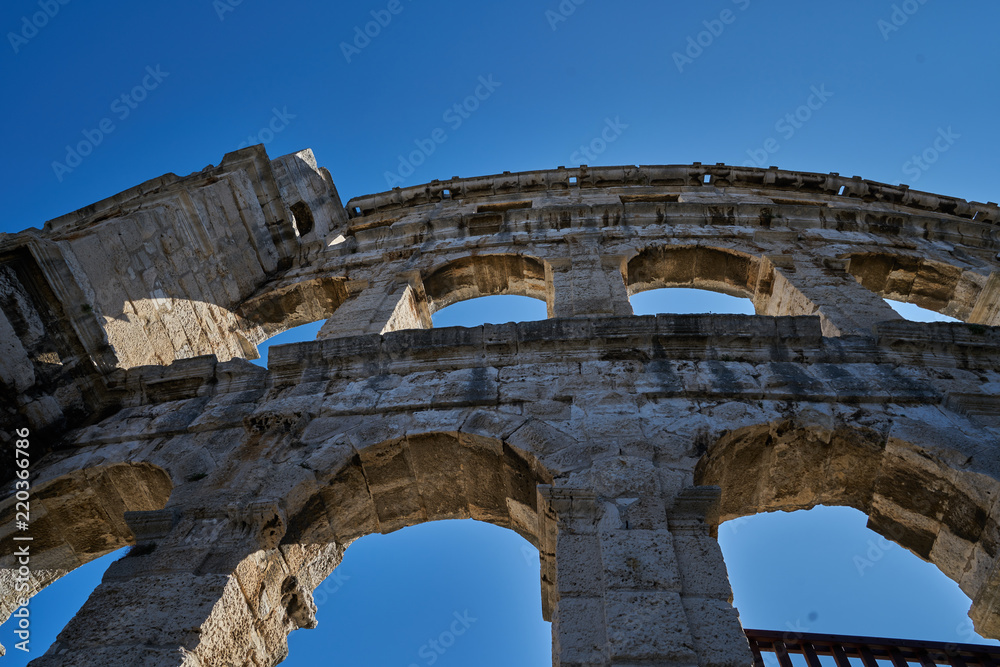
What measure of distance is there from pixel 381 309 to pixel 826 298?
5411mm

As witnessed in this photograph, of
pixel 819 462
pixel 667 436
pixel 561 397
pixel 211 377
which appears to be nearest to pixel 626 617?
pixel 667 436

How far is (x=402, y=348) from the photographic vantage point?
21.5 ft

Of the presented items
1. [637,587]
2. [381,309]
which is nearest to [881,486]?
[637,587]

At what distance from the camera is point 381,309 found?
855 centimetres

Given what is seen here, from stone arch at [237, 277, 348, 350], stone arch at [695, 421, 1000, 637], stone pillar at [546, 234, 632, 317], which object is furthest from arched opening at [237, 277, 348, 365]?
stone arch at [695, 421, 1000, 637]

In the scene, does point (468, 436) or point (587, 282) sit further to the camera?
point (587, 282)

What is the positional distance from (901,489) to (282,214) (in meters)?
9.58

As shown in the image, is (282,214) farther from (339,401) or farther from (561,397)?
(561,397)

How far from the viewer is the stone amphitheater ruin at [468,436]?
4.22 meters

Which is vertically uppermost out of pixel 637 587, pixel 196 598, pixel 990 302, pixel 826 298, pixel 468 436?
pixel 990 302

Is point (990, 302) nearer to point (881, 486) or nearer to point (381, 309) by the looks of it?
point (881, 486)

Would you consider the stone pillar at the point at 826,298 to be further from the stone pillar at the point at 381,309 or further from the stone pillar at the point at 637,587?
the stone pillar at the point at 381,309

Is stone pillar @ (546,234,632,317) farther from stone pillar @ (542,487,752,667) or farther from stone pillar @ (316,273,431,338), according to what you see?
stone pillar @ (542,487,752,667)

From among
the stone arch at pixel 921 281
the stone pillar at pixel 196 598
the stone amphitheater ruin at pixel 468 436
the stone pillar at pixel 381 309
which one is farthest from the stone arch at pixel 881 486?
the stone arch at pixel 921 281
